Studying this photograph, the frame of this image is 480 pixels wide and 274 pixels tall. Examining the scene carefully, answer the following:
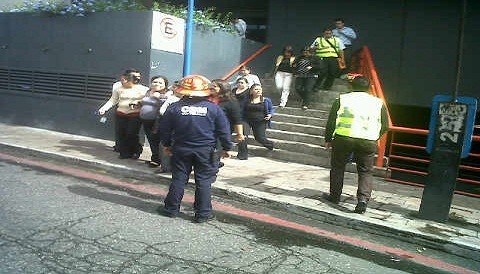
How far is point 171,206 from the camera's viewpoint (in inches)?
206

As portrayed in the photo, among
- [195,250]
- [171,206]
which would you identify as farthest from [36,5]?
[195,250]

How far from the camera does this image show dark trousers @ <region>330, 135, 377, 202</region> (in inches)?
225

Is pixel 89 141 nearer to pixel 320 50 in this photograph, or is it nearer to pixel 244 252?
pixel 320 50

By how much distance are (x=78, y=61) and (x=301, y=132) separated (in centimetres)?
516

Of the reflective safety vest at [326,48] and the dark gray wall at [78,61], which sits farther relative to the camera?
the reflective safety vest at [326,48]

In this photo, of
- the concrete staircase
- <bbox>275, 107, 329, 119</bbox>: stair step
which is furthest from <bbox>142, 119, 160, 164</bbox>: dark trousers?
<bbox>275, 107, 329, 119</bbox>: stair step

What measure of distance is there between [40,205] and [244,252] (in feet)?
8.23

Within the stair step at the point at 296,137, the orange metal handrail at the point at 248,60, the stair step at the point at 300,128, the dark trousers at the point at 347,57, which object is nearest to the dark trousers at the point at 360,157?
the stair step at the point at 296,137

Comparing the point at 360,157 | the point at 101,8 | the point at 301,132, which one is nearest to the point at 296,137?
the point at 301,132

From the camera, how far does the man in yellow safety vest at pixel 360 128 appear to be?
18.6 ft

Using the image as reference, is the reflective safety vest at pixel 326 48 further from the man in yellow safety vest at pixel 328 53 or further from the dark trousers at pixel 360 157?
the dark trousers at pixel 360 157

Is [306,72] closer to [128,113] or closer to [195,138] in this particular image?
[128,113]

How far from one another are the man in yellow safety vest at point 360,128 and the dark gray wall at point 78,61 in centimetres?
471

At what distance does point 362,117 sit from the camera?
18.7ft
